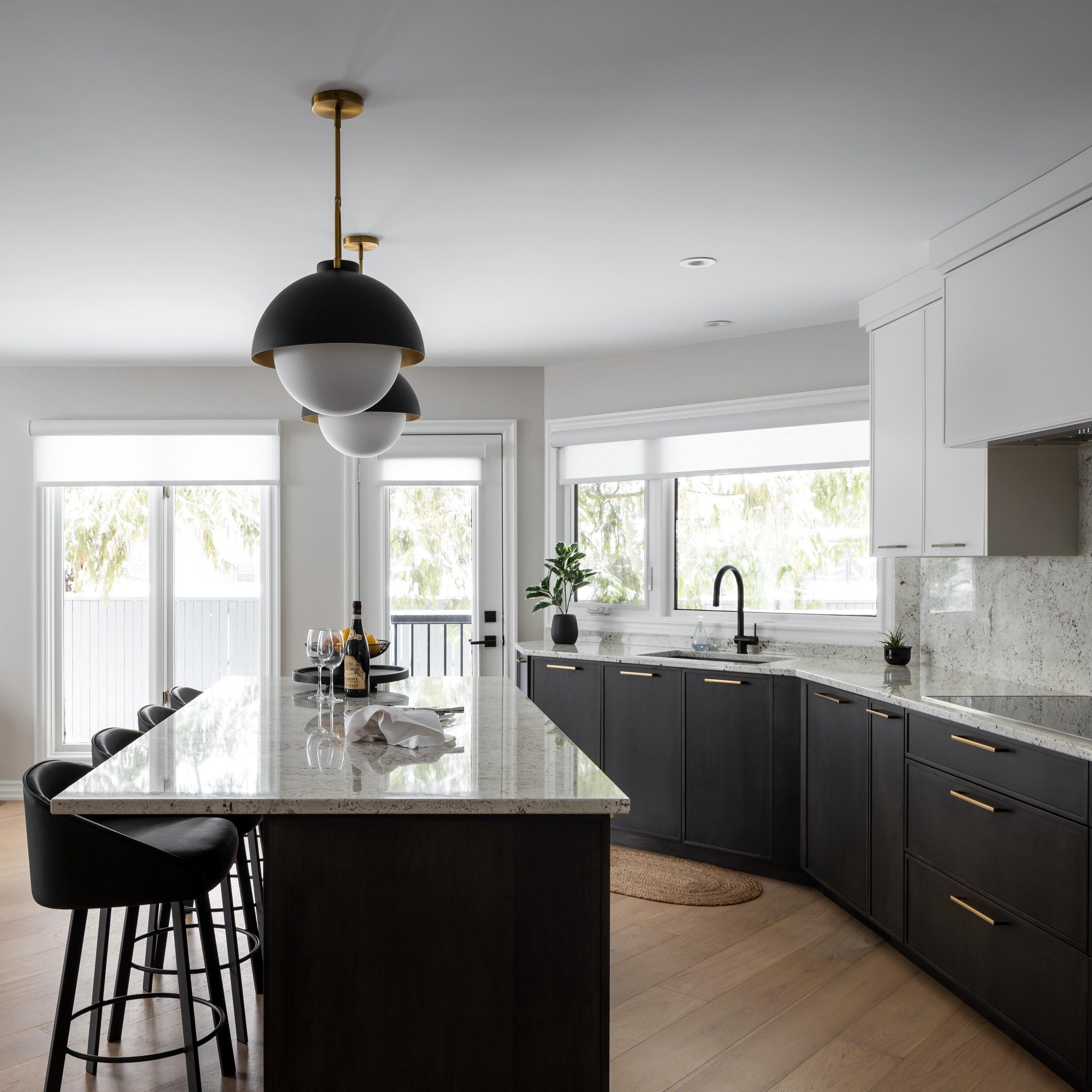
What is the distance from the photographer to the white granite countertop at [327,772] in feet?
6.05

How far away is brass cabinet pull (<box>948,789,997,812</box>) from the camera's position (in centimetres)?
268

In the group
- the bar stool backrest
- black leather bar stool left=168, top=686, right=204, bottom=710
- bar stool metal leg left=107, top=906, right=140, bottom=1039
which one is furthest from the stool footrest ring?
black leather bar stool left=168, top=686, right=204, bottom=710

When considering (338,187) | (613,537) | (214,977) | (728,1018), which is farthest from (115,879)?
(613,537)

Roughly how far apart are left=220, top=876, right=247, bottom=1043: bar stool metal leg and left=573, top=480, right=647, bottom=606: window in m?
2.93

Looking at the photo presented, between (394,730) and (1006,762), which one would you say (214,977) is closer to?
(394,730)

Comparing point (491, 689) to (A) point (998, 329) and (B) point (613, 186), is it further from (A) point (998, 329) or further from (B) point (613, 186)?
(A) point (998, 329)

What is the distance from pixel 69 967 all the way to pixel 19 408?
4152 millimetres

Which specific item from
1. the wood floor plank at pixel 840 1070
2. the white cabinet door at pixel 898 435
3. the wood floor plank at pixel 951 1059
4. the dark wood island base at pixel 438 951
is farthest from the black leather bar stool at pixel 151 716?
the white cabinet door at pixel 898 435

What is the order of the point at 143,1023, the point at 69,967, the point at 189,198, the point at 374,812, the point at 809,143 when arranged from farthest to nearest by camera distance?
the point at 189,198 < the point at 143,1023 < the point at 809,143 < the point at 69,967 < the point at 374,812

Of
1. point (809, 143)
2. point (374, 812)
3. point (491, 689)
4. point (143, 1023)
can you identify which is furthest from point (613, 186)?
point (143, 1023)

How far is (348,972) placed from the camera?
192 cm

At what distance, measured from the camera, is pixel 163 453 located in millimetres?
5410

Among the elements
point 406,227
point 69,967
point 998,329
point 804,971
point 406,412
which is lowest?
point 804,971

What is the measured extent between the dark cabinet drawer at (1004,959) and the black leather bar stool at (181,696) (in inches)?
97.7
